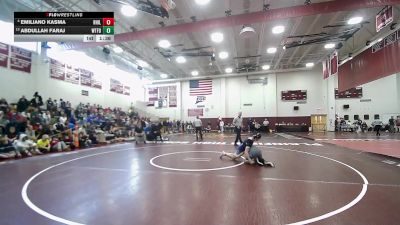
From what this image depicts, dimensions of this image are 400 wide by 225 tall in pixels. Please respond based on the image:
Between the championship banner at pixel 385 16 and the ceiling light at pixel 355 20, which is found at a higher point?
the ceiling light at pixel 355 20

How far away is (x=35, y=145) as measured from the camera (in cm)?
991

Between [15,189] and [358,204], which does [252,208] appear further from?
[15,189]

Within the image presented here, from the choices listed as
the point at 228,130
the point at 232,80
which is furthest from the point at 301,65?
the point at 228,130

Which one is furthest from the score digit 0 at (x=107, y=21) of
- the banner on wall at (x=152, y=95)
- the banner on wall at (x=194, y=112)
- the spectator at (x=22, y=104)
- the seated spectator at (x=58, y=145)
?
the banner on wall at (x=152, y=95)

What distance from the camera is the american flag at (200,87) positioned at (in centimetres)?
2994

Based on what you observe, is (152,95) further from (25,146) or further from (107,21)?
(107,21)

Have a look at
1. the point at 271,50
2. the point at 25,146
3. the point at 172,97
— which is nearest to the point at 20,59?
the point at 25,146

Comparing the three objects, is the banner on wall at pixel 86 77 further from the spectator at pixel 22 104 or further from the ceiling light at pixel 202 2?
the ceiling light at pixel 202 2

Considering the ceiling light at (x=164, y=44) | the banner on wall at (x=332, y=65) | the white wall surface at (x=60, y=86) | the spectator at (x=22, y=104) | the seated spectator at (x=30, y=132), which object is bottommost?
the seated spectator at (x=30, y=132)

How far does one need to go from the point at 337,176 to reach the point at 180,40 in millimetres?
14330

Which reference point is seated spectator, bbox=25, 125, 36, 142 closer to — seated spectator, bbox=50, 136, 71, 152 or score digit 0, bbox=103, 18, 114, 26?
seated spectator, bbox=50, 136, 71, 152
